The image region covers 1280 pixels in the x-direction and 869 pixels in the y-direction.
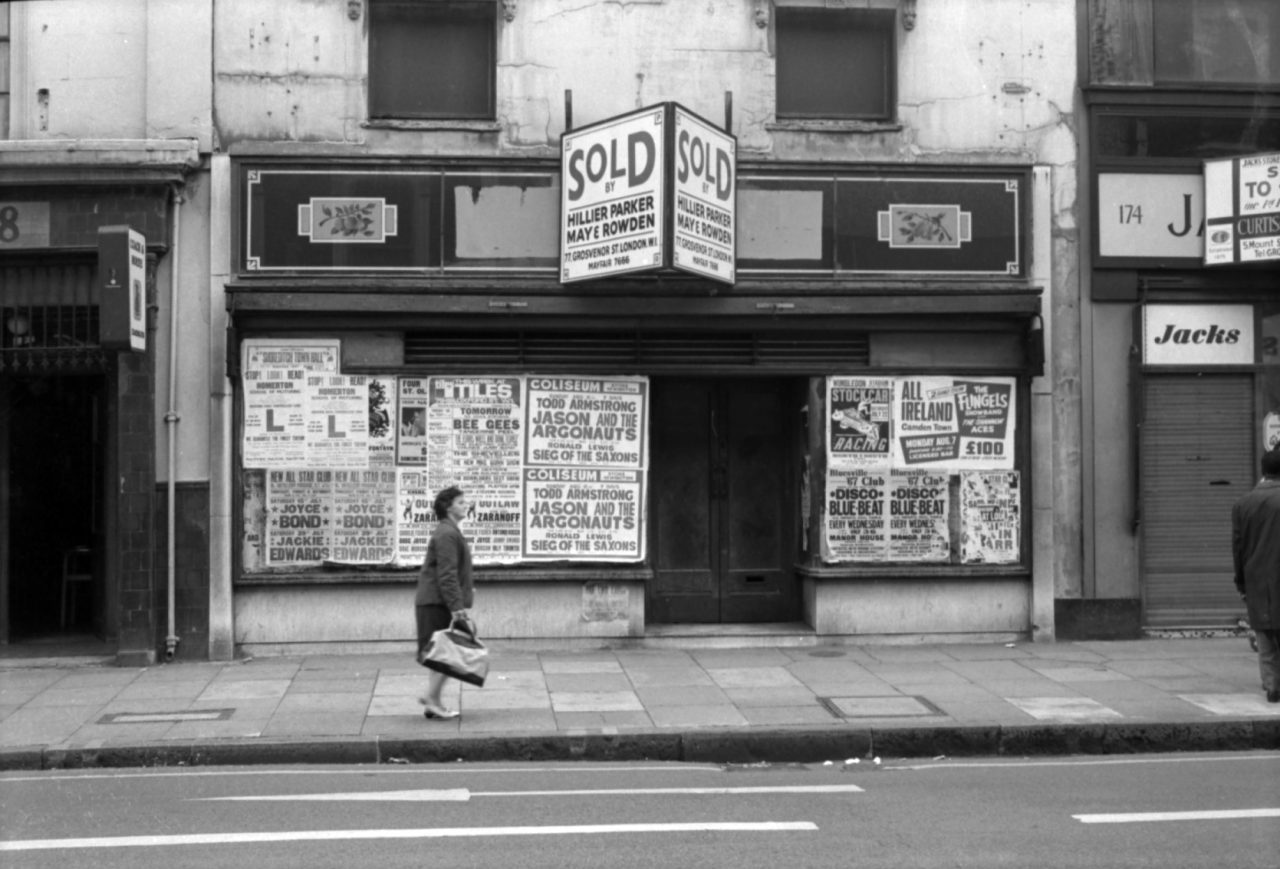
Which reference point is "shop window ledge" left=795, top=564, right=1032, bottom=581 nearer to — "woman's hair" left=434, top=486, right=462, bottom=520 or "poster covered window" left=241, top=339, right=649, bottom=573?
"poster covered window" left=241, top=339, right=649, bottom=573

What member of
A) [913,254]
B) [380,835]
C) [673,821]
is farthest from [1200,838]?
[913,254]

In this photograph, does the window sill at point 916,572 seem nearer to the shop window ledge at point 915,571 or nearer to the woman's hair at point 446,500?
the shop window ledge at point 915,571

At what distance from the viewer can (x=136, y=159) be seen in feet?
43.5

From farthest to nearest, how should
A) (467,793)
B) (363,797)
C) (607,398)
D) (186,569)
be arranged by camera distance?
(607,398) < (186,569) < (467,793) < (363,797)

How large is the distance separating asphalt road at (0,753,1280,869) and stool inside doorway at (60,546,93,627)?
5734mm

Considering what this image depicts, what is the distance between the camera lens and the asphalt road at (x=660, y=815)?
685 cm

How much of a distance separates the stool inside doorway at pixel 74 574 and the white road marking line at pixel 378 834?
26.6 feet

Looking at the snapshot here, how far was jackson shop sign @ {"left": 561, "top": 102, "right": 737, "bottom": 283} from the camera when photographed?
513 inches

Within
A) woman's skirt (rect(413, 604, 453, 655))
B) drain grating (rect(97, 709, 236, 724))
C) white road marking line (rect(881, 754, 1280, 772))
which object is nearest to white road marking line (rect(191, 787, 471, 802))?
woman's skirt (rect(413, 604, 453, 655))

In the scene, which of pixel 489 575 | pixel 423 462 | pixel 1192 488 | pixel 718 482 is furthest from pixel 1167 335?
pixel 423 462

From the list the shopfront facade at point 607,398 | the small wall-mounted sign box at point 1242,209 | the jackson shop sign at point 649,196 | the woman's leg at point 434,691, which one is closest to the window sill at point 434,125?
the shopfront facade at point 607,398

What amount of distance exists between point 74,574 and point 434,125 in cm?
609

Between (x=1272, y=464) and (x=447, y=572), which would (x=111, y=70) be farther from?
(x=1272, y=464)

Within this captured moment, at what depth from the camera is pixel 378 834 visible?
7.28 metres
